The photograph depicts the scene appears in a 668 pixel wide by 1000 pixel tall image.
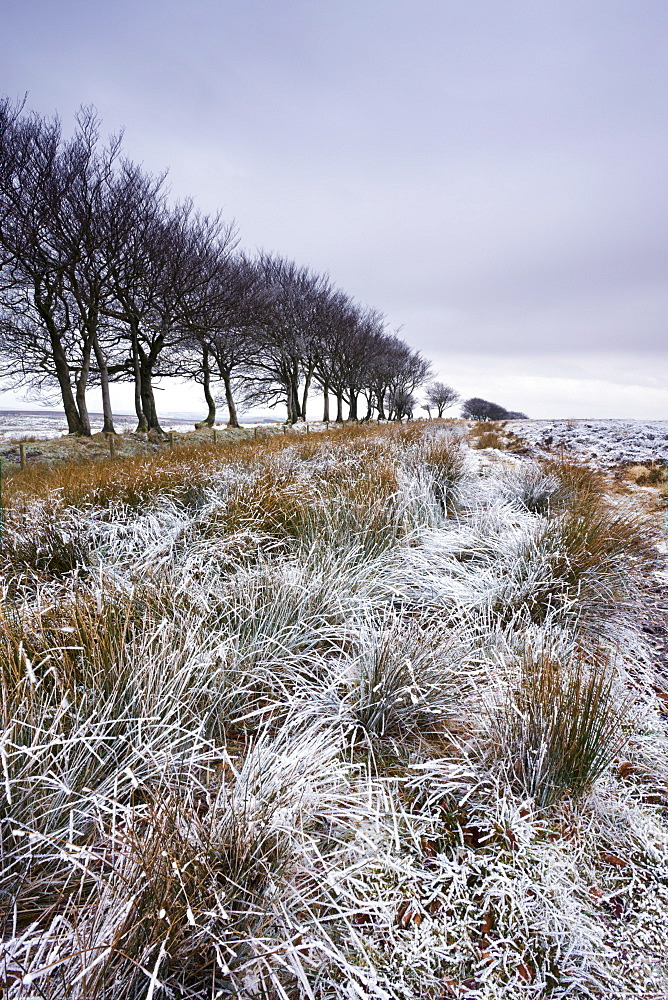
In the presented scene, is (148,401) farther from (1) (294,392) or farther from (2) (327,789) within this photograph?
(2) (327,789)

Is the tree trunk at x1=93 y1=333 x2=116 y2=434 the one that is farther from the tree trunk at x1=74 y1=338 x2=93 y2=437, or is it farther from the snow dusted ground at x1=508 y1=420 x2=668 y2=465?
the snow dusted ground at x1=508 y1=420 x2=668 y2=465

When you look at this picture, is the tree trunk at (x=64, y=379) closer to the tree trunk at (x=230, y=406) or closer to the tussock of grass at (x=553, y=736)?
the tree trunk at (x=230, y=406)

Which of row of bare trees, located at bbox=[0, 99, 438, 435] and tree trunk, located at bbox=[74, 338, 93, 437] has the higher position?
row of bare trees, located at bbox=[0, 99, 438, 435]

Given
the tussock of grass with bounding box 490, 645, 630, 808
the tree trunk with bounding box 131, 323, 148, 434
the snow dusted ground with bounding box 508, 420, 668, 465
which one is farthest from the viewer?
the tree trunk with bounding box 131, 323, 148, 434

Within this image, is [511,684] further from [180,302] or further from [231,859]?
[180,302]

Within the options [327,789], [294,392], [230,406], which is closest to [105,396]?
[230,406]

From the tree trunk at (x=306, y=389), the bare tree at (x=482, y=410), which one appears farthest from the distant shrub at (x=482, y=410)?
the tree trunk at (x=306, y=389)

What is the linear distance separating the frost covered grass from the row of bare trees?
1402cm

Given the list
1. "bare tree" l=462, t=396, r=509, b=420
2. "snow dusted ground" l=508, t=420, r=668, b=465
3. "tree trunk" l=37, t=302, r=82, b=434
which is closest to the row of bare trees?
"tree trunk" l=37, t=302, r=82, b=434

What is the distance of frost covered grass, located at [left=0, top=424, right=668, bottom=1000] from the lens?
3.15ft

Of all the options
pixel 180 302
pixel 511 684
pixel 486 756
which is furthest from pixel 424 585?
pixel 180 302

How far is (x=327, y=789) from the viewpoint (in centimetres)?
135

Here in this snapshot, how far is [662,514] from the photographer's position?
12.8ft

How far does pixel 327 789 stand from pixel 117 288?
1708 cm
